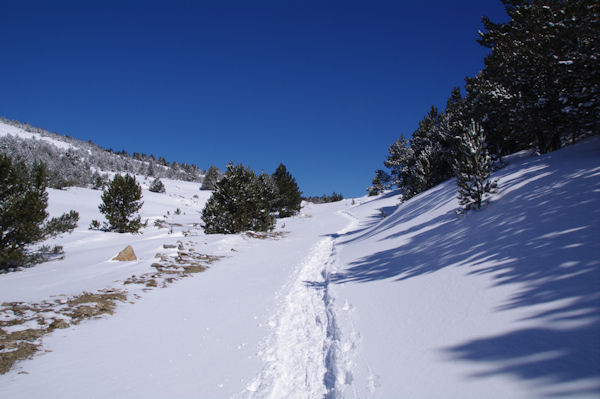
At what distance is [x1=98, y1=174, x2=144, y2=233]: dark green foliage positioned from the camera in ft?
64.5

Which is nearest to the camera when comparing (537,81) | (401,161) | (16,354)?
(16,354)

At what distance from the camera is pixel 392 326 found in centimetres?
413

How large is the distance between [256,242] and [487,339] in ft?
48.1

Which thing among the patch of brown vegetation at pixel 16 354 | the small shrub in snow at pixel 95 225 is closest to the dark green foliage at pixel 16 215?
the patch of brown vegetation at pixel 16 354

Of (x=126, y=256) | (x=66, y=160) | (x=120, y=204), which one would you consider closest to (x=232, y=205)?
(x=120, y=204)

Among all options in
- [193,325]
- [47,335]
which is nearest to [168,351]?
[193,325]

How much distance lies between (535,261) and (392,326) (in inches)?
97.9

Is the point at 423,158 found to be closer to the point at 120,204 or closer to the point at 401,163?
the point at 401,163

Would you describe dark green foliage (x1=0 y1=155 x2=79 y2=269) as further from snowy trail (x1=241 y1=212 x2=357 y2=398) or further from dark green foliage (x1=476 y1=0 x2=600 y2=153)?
dark green foliage (x1=476 y1=0 x2=600 y2=153)

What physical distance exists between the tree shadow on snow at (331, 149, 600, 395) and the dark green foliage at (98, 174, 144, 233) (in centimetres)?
1914

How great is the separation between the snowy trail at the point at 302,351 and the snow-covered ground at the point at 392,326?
24 millimetres

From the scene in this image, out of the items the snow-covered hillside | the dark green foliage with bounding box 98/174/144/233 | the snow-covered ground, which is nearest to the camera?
the snow-covered ground

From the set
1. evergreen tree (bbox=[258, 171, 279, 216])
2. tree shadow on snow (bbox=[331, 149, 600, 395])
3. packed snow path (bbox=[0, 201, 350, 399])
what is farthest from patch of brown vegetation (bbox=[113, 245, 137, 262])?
evergreen tree (bbox=[258, 171, 279, 216])

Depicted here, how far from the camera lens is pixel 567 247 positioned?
394 centimetres
